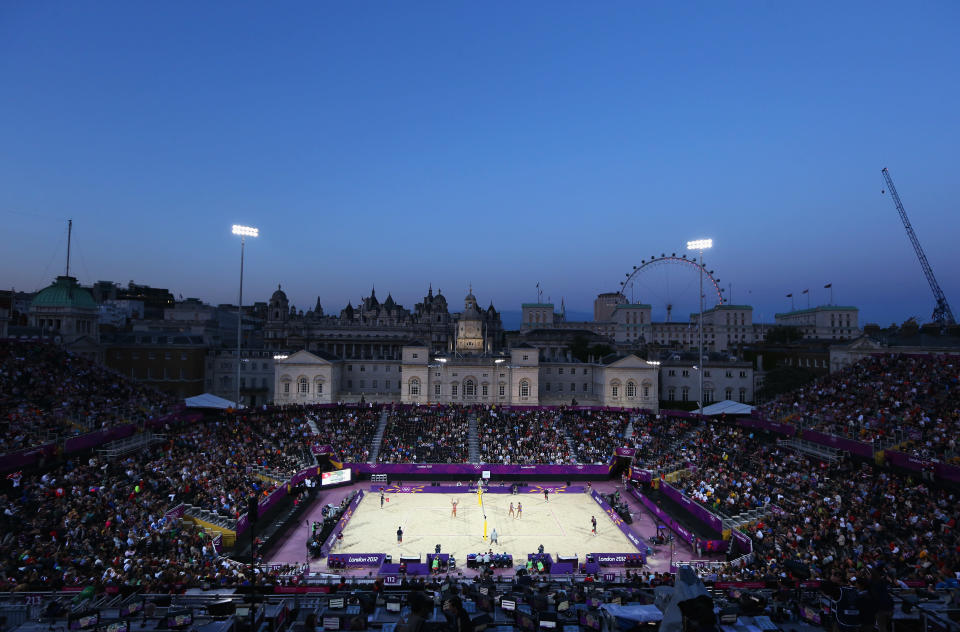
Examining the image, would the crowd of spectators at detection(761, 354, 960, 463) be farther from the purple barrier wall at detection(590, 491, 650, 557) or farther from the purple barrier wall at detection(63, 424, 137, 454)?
the purple barrier wall at detection(63, 424, 137, 454)

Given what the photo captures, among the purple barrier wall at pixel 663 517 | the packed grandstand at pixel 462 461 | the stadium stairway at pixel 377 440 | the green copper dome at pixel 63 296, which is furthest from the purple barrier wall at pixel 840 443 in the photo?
the green copper dome at pixel 63 296

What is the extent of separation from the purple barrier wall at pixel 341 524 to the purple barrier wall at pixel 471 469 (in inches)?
137

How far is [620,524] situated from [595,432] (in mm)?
16246

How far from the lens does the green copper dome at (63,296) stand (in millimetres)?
61562

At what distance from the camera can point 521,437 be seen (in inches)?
1969

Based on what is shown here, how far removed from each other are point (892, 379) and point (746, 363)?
2807cm

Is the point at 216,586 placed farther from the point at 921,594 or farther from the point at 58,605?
the point at 921,594

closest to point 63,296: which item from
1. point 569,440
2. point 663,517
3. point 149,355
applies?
point 149,355

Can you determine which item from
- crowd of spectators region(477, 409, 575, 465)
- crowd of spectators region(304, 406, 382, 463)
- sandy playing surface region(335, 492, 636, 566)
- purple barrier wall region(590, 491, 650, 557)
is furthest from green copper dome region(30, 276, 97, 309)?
purple barrier wall region(590, 491, 650, 557)

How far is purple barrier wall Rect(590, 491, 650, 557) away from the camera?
30.9 meters

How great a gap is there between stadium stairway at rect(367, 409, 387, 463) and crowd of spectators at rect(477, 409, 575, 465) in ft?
28.7

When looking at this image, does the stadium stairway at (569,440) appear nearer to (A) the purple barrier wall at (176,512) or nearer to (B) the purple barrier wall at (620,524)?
(B) the purple barrier wall at (620,524)

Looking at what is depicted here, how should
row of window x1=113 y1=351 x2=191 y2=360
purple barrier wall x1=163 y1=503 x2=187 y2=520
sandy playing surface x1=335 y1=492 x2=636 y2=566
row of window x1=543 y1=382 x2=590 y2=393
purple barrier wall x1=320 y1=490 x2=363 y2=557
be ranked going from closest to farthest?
purple barrier wall x1=163 y1=503 x2=187 y2=520
purple barrier wall x1=320 y1=490 x2=363 y2=557
sandy playing surface x1=335 y1=492 x2=636 y2=566
row of window x1=113 y1=351 x2=191 y2=360
row of window x1=543 y1=382 x2=590 y2=393

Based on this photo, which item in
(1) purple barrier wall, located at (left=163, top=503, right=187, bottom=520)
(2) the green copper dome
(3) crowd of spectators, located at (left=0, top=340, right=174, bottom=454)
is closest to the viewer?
(1) purple barrier wall, located at (left=163, top=503, right=187, bottom=520)
